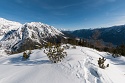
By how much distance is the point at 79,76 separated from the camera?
22.2 ft

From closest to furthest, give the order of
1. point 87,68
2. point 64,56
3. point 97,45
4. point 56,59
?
1. point 87,68
2. point 56,59
3. point 64,56
4. point 97,45

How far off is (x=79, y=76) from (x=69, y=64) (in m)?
1.65

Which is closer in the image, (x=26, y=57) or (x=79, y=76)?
(x=79, y=76)

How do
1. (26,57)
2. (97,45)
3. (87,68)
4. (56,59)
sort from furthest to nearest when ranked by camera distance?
(97,45)
(26,57)
(56,59)
(87,68)

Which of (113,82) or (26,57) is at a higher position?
(26,57)

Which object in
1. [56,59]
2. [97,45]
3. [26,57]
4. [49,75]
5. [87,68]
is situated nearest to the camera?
[49,75]

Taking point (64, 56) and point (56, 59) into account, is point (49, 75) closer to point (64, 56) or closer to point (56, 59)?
point (56, 59)

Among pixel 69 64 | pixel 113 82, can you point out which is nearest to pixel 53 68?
pixel 69 64

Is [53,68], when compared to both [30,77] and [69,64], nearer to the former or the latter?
[69,64]

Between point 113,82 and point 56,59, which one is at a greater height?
point 56,59

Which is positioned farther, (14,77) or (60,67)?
(60,67)

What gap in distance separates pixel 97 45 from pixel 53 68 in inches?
1610

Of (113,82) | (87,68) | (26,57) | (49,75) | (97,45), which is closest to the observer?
(113,82)

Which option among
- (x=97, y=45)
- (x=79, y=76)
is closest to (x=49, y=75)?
(x=79, y=76)
